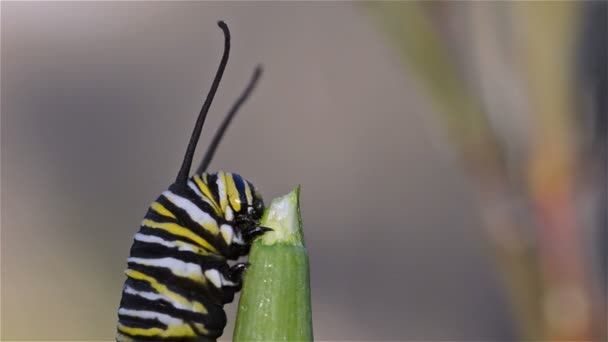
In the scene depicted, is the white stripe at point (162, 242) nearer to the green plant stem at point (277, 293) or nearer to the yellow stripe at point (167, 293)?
the yellow stripe at point (167, 293)

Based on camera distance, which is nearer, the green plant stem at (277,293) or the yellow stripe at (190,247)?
the green plant stem at (277,293)

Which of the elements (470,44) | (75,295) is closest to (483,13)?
(470,44)

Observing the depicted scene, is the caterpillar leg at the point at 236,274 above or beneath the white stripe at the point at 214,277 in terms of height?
beneath

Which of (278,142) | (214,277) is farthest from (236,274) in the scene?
(278,142)

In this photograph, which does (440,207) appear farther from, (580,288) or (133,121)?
(580,288)

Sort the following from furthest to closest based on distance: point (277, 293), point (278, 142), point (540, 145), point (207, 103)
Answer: point (278, 142), point (540, 145), point (207, 103), point (277, 293)

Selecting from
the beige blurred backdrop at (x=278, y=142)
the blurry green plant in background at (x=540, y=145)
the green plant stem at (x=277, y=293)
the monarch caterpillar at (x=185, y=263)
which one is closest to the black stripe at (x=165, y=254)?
the monarch caterpillar at (x=185, y=263)

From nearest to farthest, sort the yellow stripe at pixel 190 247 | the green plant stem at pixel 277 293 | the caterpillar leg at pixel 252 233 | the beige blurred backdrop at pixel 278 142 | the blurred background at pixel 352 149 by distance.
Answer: the green plant stem at pixel 277 293
the caterpillar leg at pixel 252 233
the yellow stripe at pixel 190 247
the blurred background at pixel 352 149
the beige blurred backdrop at pixel 278 142

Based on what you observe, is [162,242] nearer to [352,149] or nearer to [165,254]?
[165,254]
